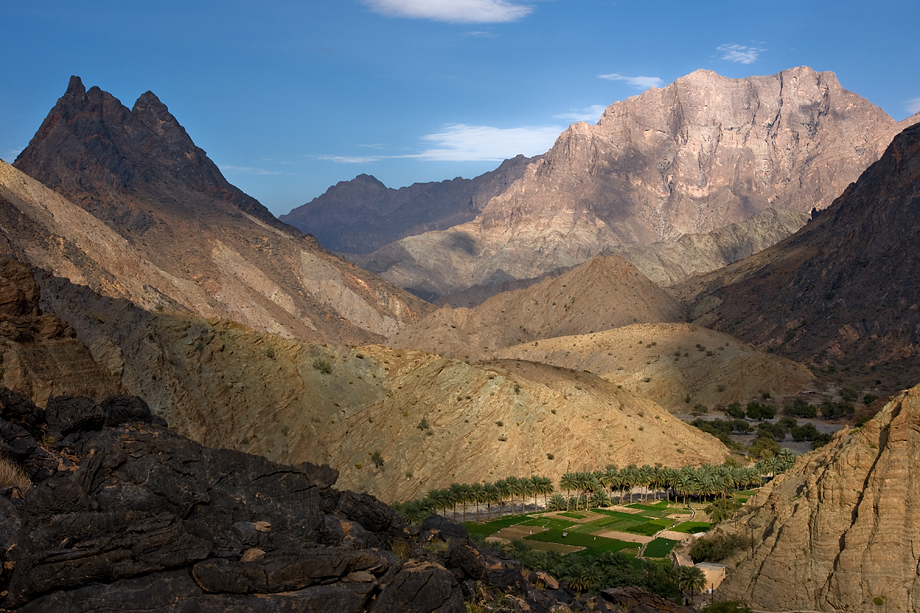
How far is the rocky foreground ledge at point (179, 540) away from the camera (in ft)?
42.1

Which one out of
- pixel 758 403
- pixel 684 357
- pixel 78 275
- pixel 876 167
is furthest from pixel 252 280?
pixel 876 167

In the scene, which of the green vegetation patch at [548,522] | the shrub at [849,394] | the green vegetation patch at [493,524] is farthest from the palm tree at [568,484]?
the shrub at [849,394]

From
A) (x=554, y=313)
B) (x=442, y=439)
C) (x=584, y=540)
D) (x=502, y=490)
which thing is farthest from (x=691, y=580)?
(x=554, y=313)

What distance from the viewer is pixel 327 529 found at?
17.6 m

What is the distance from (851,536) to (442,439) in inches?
1470

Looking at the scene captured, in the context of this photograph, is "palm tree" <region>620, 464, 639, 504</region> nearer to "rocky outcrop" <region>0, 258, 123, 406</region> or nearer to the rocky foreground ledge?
"rocky outcrop" <region>0, 258, 123, 406</region>

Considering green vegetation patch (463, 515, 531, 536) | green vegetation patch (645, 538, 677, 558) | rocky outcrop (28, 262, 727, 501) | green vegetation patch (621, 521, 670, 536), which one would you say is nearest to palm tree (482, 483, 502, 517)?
green vegetation patch (463, 515, 531, 536)

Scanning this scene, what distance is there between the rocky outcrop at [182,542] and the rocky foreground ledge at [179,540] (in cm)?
2

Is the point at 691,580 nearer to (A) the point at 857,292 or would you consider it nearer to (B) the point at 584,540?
(B) the point at 584,540

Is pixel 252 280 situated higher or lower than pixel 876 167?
lower

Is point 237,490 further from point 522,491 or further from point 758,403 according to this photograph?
point 758,403

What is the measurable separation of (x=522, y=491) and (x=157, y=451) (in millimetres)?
52353

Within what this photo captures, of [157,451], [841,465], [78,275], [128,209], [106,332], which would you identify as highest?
[128,209]

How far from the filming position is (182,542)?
1350 centimetres
